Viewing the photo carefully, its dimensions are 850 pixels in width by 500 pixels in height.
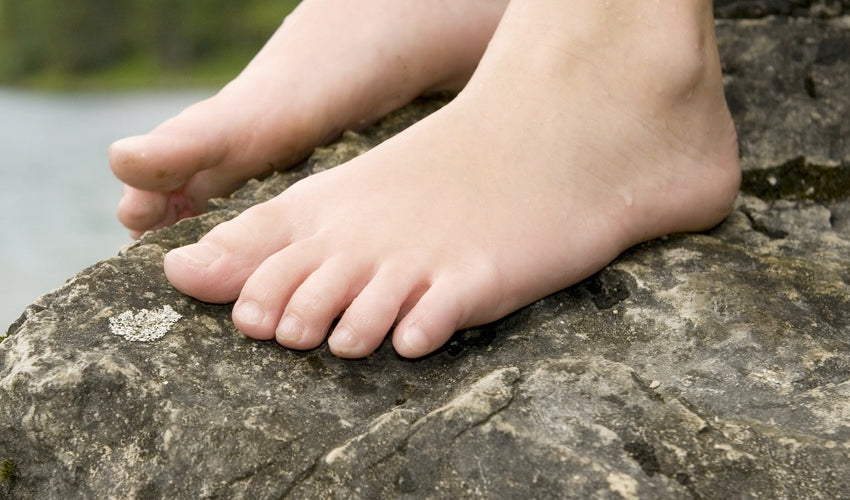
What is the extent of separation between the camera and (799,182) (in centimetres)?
116

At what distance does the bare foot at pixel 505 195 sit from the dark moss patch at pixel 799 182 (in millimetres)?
146

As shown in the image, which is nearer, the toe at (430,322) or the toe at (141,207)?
the toe at (430,322)

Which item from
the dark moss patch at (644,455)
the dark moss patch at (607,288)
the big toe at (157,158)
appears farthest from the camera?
the big toe at (157,158)

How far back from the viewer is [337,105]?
1.17 metres

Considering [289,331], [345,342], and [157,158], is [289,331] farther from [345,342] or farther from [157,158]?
[157,158]

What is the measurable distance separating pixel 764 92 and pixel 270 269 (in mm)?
784

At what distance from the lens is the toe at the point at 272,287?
2.50 ft

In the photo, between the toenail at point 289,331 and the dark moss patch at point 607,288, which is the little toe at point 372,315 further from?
the dark moss patch at point 607,288

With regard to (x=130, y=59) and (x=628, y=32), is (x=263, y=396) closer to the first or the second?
(x=628, y=32)

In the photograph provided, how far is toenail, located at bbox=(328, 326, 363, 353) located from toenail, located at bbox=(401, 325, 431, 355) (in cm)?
4

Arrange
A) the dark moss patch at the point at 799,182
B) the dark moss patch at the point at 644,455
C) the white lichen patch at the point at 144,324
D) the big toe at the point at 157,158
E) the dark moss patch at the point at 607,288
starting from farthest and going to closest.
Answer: the dark moss patch at the point at 799,182 → the big toe at the point at 157,158 → the dark moss patch at the point at 607,288 → the white lichen patch at the point at 144,324 → the dark moss patch at the point at 644,455

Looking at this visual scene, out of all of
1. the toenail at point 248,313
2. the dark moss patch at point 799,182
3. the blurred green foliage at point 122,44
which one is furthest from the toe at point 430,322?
the blurred green foliage at point 122,44

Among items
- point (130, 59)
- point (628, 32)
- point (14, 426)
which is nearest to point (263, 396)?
point (14, 426)

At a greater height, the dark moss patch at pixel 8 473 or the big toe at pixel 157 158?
the big toe at pixel 157 158
